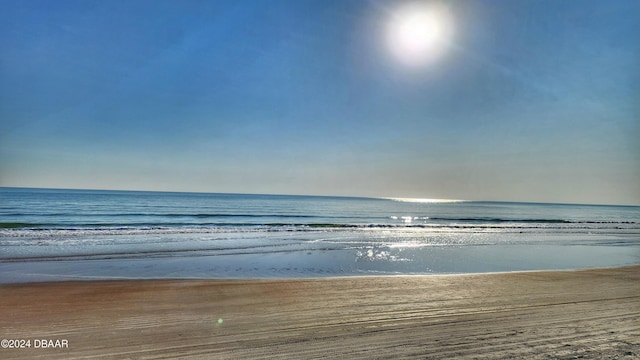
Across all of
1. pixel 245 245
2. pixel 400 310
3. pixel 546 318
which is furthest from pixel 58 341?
pixel 245 245

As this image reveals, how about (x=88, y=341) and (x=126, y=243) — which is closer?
(x=88, y=341)

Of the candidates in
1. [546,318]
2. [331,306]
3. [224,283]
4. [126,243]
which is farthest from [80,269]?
[546,318]

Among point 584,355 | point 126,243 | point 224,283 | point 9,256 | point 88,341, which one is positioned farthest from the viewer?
point 126,243

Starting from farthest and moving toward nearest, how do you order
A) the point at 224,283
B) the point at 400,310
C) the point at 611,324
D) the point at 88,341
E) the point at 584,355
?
the point at 224,283 → the point at 400,310 → the point at 611,324 → the point at 88,341 → the point at 584,355

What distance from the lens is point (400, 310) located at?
22.2ft

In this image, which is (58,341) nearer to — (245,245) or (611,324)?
(611,324)

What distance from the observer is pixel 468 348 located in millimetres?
4914

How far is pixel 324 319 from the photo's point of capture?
6137 millimetres

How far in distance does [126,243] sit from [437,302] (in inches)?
642

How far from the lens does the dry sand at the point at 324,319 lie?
15.9ft

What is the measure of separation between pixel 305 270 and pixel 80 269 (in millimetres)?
7234

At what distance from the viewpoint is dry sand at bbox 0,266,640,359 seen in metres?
4.83

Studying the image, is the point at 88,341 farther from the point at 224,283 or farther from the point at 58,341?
the point at 224,283

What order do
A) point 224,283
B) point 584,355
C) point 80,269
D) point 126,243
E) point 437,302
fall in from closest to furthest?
point 584,355, point 437,302, point 224,283, point 80,269, point 126,243
